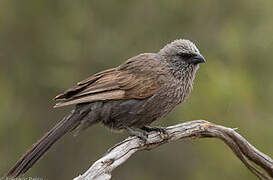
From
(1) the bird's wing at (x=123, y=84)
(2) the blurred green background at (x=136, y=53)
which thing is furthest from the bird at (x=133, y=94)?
(2) the blurred green background at (x=136, y=53)

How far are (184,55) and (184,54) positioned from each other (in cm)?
1

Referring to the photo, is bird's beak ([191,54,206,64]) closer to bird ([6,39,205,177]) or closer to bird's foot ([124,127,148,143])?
bird ([6,39,205,177])

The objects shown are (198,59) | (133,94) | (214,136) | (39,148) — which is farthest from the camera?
(198,59)

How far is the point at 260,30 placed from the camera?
11445 mm

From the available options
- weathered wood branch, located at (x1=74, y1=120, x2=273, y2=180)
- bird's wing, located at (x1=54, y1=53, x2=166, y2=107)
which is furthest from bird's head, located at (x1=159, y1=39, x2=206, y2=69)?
weathered wood branch, located at (x1=74, y1=120, x2=273, y2=180)

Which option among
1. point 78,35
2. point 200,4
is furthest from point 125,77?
point 200,4

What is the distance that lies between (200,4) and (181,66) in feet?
12.4

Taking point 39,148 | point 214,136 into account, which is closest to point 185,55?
point 214,136

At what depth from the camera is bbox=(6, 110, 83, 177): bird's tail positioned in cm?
688

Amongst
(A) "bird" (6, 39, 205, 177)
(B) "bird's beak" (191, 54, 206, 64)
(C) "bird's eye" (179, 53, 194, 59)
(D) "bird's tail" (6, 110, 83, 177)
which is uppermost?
(C) "bird's eye" (179, 53, 194, 59)

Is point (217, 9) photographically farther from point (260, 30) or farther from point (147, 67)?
point (147, 67)

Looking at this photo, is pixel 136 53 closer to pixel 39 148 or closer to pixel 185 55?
pixel 185 55

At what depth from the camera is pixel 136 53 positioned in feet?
37.6

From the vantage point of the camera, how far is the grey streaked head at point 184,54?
26.7 feet
